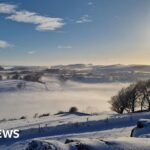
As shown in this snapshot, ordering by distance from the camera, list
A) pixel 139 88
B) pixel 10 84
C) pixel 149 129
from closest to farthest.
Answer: pixel 149 129 → pixel 139 88 → pixel 10 84

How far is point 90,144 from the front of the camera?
18.1m

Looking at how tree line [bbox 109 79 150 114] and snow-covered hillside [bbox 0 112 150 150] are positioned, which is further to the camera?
tree line [bbox 109 79 150 114]

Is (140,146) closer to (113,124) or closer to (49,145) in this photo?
(49,145)

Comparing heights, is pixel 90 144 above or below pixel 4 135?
above

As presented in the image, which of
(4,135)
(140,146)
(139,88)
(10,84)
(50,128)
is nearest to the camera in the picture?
(140,146)

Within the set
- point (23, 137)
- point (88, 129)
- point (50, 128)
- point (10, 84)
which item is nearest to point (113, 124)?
point (88, 129)

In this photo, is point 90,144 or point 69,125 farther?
point 69,125

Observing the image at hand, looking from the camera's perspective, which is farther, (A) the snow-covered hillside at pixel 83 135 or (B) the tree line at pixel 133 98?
(B) the tree line at pixel 133 98

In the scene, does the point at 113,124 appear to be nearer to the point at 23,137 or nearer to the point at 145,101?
the point at 23,137

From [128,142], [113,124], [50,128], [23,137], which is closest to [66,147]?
[128,142]

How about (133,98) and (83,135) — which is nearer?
(83,135)

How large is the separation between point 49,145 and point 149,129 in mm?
11581

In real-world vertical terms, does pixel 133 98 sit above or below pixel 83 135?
above

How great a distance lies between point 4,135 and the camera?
3219 cm
